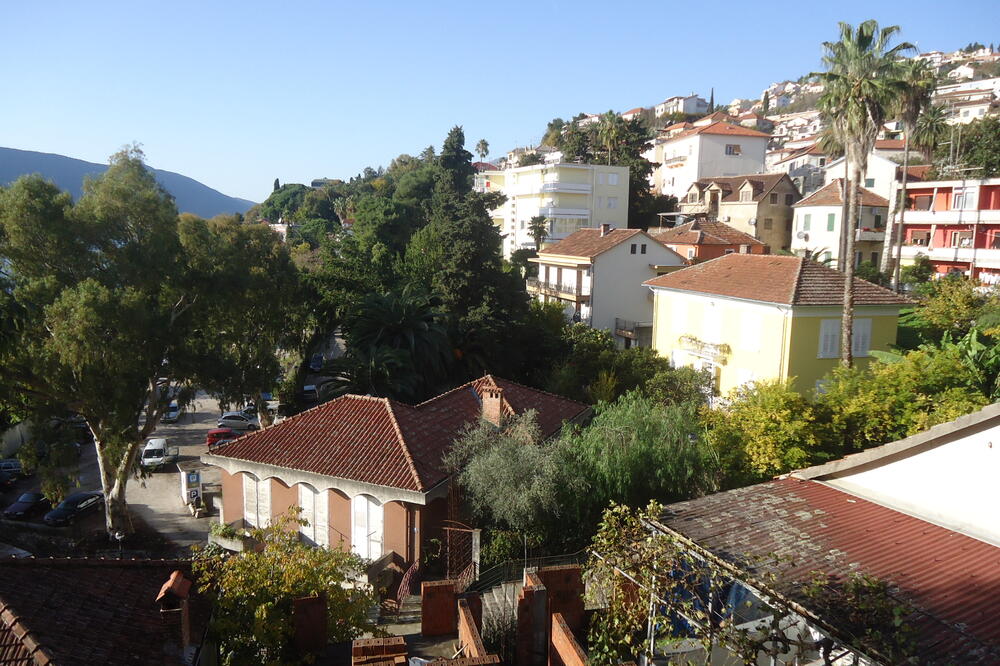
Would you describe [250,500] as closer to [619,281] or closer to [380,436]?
[380,436]

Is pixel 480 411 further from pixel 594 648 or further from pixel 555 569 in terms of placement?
pixel 594 648

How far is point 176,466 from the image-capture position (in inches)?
1252

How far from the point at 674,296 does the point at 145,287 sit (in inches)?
844

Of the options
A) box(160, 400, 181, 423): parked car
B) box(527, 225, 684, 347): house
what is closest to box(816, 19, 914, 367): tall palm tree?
box(527, 225, 684, 347): house

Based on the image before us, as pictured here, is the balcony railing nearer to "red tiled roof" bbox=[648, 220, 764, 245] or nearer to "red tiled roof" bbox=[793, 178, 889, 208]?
"red tiled roof" bbox=[648, 220, 764, 245]

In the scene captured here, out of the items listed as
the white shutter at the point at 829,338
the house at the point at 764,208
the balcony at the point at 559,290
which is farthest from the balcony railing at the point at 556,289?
the house at the point at 764,208

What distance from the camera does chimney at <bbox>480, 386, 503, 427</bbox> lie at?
1922 centimetres

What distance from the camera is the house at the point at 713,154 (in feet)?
231

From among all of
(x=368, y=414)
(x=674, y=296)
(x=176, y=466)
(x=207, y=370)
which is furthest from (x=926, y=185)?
(x=176, y=466)

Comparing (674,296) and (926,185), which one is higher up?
(926,185)

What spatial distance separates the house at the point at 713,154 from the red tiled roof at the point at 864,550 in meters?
64.3

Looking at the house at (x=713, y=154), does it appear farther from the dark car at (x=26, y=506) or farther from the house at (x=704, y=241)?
the dark car at (x=26, y=506)

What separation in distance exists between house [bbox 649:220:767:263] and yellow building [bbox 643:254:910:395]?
13.4 metres

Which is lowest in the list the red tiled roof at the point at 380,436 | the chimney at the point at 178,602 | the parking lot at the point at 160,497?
the parking lot at the point at 160,497
